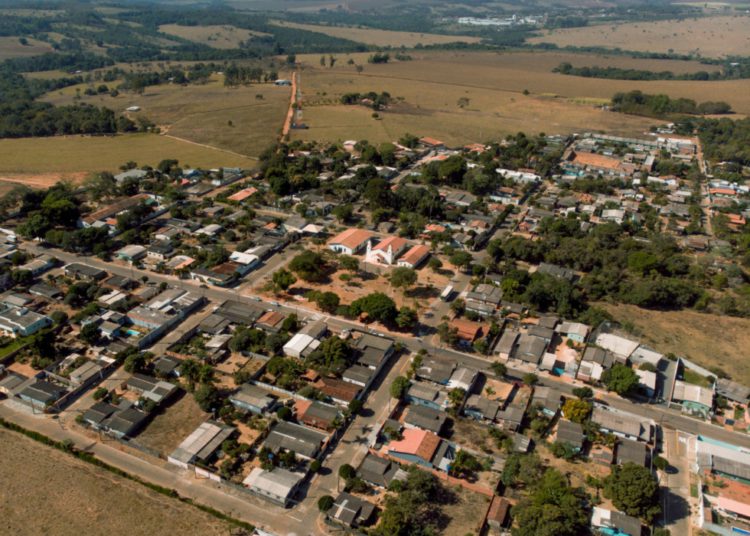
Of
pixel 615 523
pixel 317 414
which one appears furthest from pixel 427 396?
pixel 615 523

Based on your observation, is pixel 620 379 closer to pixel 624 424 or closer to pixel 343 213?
pixel 624 424

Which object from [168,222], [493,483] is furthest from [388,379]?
[168,222]

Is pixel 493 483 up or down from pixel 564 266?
down

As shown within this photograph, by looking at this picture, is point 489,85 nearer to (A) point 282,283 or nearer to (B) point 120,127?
(B) point 120,127

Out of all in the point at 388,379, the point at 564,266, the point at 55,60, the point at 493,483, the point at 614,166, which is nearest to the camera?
the point at 493,483

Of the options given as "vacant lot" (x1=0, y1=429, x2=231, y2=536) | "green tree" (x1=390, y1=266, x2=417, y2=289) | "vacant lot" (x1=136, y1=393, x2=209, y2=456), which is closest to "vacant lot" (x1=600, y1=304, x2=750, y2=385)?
"green tree" (x1=390, y1=266, x2=417, y2=289)

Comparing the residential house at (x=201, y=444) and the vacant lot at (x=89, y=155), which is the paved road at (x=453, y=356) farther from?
the vacant lot at (x=89, y=155)

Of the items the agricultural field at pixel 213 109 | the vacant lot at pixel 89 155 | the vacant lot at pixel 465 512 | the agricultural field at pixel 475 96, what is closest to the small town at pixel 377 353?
the vacant lot at pixel 465 512

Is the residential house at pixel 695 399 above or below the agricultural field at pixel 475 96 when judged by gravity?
below
